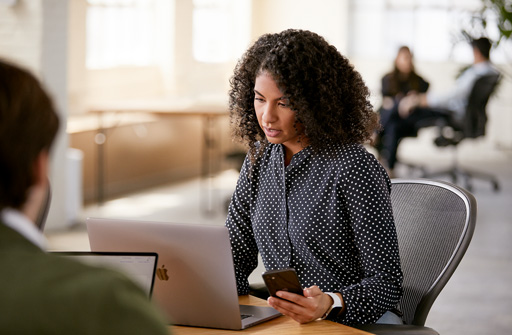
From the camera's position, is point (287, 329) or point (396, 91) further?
point (396, 91)

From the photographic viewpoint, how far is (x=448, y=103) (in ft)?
24.4

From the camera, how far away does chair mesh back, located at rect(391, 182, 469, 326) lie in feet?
6.14

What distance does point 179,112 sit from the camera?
608cm

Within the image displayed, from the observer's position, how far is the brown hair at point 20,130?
0.77 m

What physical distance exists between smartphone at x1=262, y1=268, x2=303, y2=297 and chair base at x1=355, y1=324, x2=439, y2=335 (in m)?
0.21

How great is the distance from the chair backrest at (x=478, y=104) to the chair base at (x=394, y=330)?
18.9 feet

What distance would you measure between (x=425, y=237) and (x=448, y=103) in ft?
18.7

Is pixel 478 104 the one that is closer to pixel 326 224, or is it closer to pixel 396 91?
pixel 396 91

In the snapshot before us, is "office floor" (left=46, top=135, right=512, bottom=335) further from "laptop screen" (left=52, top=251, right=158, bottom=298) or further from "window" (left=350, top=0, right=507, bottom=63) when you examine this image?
"laptop screen" (left=52, top=251, right=158, bottom=298)

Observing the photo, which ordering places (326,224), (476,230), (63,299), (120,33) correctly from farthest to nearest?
1. (120,33)
2. (476,230)
3. (326,224)
4. (63,299)

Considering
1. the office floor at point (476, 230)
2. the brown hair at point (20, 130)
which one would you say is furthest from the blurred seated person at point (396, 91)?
the brown hair at point (20, 130)

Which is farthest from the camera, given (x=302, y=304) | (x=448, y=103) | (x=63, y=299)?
(x=448, y=103)

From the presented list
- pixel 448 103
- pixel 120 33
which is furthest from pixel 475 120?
→ pixel 120 33

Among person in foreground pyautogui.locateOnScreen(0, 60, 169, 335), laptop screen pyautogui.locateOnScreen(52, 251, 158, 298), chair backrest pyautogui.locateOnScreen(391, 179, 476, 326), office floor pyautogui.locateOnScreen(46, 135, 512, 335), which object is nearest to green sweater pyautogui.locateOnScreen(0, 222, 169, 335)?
person in foreground pyautogui.locateOnScreen(0, 60, 169, 335)
